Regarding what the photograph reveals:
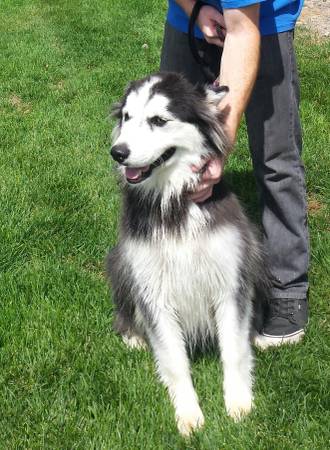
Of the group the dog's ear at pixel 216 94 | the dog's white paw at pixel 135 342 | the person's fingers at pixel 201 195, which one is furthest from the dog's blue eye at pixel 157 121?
the dog's white paw at pixel 135 342

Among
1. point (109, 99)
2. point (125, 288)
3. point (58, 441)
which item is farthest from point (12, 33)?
point (58, 441)

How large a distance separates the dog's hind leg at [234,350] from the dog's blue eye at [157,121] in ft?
2.53

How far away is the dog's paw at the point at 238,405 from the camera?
2.29m

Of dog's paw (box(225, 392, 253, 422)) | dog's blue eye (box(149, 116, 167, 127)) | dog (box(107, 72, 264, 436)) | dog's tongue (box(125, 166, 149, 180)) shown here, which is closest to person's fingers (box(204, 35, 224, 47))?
dog (box(107, 72, 264, 436))

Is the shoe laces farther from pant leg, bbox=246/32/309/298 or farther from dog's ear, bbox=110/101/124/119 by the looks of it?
dog's ear, bbox=110/101/124/119

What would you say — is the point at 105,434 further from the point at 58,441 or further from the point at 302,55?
the point at 302,55

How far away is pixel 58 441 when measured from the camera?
223 centimetres

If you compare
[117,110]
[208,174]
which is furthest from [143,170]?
[117,110]

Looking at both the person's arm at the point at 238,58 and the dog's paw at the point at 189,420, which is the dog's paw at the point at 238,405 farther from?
the person's arm at the point at 238,58

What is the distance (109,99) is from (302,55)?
89.4 inches

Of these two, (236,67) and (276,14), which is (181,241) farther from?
(276,14)

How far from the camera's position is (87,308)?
2973mm

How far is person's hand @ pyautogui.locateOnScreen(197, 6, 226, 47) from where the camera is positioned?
8.48 ft

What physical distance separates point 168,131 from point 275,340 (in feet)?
4.01
